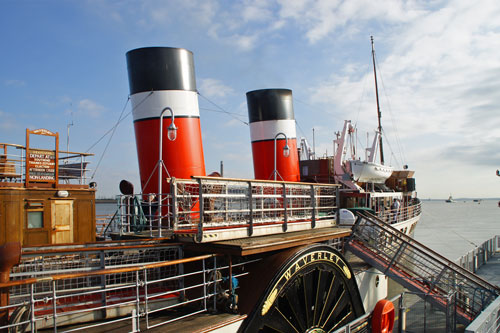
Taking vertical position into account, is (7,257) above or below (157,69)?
below

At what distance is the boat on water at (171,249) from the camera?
5742mm

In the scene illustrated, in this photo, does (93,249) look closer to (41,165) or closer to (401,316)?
(41,165)

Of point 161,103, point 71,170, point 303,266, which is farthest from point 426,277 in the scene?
point 71,170

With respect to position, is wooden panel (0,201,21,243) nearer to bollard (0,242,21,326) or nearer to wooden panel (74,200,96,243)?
wooden panel (74,200,96,243)

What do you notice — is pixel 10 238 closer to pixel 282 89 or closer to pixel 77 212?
pixel 77 212

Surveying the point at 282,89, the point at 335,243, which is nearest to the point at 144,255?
the point at 335,243

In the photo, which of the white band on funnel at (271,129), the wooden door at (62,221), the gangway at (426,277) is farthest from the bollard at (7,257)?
the white band on funnel at (271,129)

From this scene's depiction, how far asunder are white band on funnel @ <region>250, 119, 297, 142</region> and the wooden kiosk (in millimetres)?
10617

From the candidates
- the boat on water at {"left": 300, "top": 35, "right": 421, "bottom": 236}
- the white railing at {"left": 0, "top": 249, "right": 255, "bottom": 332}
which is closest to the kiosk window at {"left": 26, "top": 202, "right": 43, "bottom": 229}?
the white railing at {"left": 0, "top": 249, "right": 255, "bottom": 332}

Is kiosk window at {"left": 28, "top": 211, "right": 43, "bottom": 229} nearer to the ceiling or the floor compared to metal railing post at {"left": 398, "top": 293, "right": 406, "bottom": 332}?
nearer to the ceiling

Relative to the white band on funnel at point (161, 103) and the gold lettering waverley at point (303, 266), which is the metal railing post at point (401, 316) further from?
the white band on funnel at point (161, 103)

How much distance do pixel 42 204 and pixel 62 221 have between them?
567 mm

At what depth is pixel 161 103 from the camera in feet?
35.4

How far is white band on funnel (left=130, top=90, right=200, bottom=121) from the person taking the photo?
35.4ft
